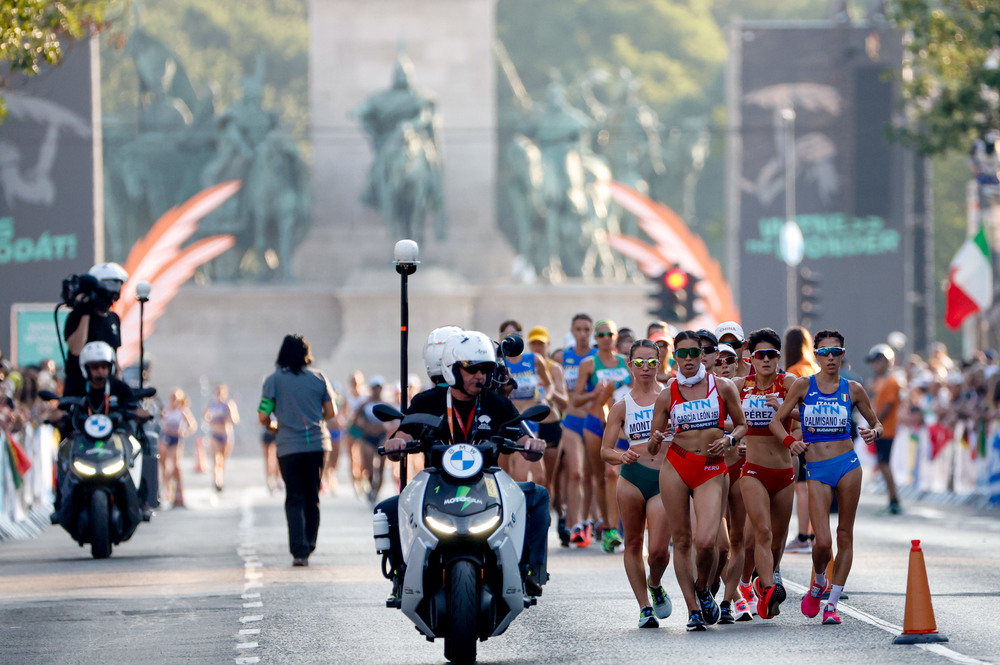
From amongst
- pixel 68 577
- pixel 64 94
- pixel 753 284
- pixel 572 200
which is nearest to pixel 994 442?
pixel 68 577

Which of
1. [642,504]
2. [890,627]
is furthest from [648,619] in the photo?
[890,627]

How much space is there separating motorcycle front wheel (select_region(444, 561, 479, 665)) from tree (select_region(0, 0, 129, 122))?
1099 centimetres

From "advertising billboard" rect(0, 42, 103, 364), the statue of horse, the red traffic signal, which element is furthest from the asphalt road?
the statue of horse

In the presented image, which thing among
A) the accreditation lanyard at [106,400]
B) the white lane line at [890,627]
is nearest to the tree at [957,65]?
the accreditation lanyard at [106,400]

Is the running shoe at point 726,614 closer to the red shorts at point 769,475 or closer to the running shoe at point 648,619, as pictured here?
the running shoe at point 648,619

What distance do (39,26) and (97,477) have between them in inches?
336

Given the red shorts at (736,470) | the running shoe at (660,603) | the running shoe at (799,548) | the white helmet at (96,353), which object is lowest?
the running shoe at (799,548)

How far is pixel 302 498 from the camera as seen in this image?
16359mm

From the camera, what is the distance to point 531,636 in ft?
38.3

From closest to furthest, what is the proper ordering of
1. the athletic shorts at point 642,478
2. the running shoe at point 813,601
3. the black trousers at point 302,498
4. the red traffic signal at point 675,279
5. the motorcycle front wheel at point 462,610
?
the motorcycle front wheel at point 462,610
the athletic shorts at point 642,478
the running shoe at point 813,601
the black trousers at point 302,498
the red traffic signal at point 675,279

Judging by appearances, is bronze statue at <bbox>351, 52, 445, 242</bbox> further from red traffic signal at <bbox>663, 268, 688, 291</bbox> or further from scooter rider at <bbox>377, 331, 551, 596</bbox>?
scooter rider at <bbox>377, 331, 551, 596</bbox>

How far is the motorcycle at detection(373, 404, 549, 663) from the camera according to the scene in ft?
32.7

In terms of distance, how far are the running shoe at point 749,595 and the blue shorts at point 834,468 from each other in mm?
842

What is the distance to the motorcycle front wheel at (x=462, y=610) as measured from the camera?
991 cm
